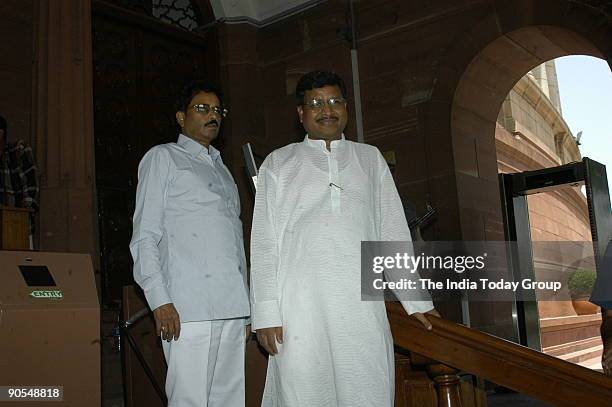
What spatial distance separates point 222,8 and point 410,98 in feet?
7.58

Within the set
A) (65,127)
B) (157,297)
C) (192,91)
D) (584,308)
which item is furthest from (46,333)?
(584,308)

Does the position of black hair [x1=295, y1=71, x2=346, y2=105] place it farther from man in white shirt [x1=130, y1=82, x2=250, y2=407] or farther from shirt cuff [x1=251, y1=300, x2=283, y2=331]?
shirt cuff [x1=251, y1=300, x2=283, y2=331]

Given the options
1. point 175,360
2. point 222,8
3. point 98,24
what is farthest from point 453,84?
point 175,360

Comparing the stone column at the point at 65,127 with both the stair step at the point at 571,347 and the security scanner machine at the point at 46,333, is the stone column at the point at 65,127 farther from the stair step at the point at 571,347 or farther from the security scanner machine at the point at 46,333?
the stair step at the point at 571,347

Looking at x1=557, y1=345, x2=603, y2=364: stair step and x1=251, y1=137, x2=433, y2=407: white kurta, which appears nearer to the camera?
x1=251, y1=137, x2=433, y2=407: white kurta

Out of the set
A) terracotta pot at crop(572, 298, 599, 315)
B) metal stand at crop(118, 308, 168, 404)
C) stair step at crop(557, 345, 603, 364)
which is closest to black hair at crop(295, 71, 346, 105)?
metal stand at crop(118, 308, 168, 404)

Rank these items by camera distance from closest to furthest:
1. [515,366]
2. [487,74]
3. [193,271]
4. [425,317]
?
[515,366], [425,317], [193,271], [487,74]

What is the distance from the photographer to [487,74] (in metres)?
6.56

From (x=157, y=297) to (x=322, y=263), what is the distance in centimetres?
64

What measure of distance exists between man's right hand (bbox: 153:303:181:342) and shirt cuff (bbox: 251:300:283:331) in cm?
38

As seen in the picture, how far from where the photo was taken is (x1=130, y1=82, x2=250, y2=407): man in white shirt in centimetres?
237

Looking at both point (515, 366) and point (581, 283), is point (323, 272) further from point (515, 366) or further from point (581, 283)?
point (581, 283)

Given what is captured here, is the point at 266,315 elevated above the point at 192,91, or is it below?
below

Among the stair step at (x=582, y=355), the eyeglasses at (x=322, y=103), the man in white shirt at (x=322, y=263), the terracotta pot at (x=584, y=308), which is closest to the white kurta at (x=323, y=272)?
the man in white shirt at (x=322, y=263)
